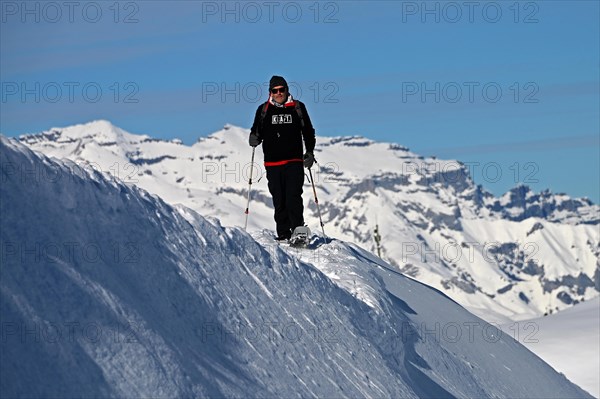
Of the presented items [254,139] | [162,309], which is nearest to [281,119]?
[254,139]

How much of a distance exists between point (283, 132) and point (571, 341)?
56.2 feet

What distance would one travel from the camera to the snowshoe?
592 inches

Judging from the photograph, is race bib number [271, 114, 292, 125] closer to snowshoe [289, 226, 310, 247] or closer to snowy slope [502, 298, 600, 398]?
snowshoe [289, 226, 310, 247]

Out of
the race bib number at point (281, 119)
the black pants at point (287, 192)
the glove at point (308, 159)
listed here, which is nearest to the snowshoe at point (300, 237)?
the black pants at point (287, 192)

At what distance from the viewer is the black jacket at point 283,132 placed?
14898mm

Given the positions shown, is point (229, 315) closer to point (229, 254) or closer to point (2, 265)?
point (229, 254)

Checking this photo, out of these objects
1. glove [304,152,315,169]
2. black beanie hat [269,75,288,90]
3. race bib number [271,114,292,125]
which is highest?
black beanie hat [269,75,288,90]

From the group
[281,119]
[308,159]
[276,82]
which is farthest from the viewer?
[308,159]

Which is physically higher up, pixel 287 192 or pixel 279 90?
pixel 279 90

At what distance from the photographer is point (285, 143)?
15023mm

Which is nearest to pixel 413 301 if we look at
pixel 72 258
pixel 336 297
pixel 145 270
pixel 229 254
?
pixel 336 297

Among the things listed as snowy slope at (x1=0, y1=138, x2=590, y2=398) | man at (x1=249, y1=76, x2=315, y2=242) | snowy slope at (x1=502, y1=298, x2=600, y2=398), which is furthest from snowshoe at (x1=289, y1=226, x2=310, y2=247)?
snowy slope at (x1=502, y1=298, x2=600, y2=398)

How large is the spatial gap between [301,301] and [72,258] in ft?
12.8

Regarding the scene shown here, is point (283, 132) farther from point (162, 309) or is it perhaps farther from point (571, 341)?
point (571, 341)
